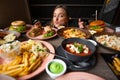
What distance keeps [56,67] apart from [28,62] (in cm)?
23

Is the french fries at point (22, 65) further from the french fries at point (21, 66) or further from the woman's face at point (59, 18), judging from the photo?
the woman's face at point (59, 18)

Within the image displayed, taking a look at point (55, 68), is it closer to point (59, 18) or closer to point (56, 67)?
point (56, 67)

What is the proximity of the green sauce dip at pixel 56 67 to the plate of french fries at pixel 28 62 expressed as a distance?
83 mm

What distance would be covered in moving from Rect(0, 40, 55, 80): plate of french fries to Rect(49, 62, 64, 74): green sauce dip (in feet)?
0.27

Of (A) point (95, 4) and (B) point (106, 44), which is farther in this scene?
(A) point (95, 4)

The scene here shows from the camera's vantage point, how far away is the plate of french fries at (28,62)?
3.23 feet

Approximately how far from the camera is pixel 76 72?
103 cm

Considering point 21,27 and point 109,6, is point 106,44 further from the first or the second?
point 109,6

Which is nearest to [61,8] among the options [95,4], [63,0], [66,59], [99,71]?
[66,59]

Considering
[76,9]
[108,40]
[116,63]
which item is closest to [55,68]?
[116,63]

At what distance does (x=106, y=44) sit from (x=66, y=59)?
607mm

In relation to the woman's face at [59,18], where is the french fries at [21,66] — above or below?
below

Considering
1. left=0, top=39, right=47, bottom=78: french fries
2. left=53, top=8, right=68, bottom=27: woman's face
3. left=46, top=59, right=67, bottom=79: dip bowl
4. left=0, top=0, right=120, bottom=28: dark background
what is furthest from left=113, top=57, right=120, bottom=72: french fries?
left=0, top=0, right=120, bottom=28: dark background

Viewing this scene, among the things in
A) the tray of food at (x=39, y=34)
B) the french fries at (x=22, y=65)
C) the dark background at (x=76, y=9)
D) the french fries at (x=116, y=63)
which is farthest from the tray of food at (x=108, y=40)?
the dark background at (x=76, y=9)
